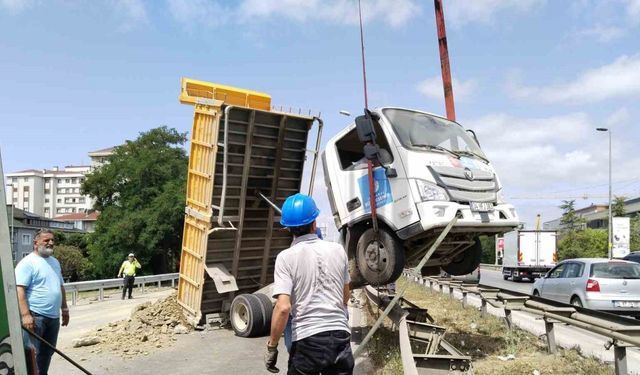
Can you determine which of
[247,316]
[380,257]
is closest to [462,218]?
[380,257]

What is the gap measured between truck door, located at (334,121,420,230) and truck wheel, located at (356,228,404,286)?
24 centimetres

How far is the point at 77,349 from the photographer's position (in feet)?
30.2

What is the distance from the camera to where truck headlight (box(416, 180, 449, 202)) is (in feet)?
21.2

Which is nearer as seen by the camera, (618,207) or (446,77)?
(446,77)

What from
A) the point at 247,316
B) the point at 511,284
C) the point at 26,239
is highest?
the point at 247,316

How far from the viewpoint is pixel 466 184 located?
6746 mm

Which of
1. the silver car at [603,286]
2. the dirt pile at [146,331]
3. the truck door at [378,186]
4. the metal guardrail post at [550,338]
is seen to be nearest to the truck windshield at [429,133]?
the truck door at [378,186]

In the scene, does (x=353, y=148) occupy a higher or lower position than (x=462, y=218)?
higher

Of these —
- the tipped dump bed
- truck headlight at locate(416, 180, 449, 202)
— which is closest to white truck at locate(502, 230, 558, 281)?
the tipped dump bed

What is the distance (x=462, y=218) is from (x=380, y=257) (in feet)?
3.66

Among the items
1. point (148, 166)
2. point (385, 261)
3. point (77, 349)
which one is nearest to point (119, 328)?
point (77, 349)

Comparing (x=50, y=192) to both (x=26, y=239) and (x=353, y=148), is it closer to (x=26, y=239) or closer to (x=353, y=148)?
(x=26, y=239)

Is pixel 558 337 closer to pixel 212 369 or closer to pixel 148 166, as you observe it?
pixel 212 369

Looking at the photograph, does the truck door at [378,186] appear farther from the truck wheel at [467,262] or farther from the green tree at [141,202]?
the green tree at [141,202]
